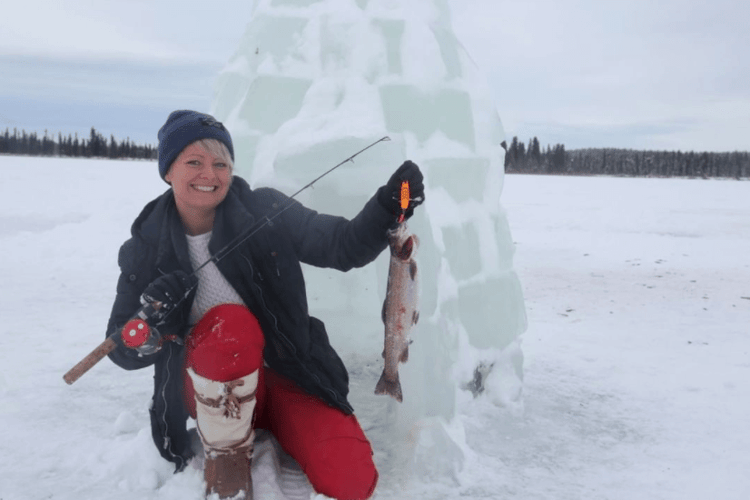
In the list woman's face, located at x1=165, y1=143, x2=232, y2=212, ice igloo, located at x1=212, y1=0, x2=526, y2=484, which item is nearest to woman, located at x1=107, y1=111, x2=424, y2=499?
woman's face, located at x1=165, y1=143, x2=232, y2=212

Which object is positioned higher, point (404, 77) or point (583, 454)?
point (404, 77)

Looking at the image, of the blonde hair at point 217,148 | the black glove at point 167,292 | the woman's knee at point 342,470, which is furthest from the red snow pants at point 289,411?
the blonde hair at point 217,148

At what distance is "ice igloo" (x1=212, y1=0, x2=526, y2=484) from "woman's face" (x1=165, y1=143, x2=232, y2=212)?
554 mm

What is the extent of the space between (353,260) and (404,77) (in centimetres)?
115

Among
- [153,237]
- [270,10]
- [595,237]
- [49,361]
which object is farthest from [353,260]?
[595,237]

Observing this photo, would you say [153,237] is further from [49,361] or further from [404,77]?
[49,361]

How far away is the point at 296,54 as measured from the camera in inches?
117

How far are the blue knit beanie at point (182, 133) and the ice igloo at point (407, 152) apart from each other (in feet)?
1.69

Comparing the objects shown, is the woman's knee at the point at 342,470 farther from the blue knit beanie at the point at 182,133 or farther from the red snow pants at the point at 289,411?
the blue knit beanie at the point at 182,133

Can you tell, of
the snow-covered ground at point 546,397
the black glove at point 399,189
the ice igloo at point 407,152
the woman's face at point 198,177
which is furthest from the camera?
the ice igloo at point 407,152

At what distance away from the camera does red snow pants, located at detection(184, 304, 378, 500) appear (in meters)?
1.91

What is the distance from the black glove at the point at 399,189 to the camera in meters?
1.82

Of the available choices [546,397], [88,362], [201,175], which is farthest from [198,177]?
[546,397]

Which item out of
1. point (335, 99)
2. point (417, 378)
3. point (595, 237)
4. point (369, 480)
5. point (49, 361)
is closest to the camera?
point (369, 480)
